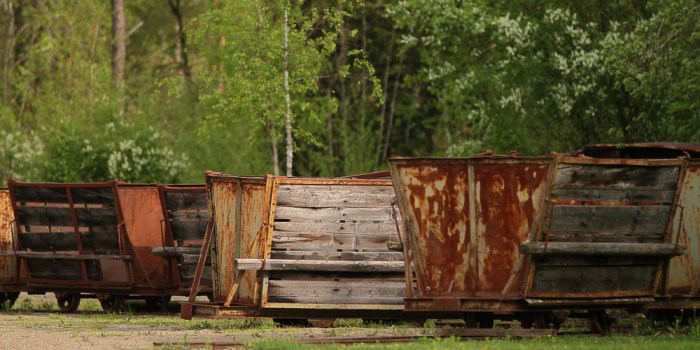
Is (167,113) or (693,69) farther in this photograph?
(167,113)

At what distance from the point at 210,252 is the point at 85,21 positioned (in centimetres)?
3427

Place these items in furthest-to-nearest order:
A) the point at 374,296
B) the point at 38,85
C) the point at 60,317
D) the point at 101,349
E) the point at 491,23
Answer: the point at 38,85 < the point at 491,23 < the point at 60,317 < the point at 374,296 < the point at 101,349

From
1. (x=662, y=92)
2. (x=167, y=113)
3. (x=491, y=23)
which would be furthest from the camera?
(x=167, y=113)

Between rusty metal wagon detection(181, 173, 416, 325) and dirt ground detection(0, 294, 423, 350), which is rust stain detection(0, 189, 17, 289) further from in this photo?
rusty metal wagon detection(181, 173, 416, 325)

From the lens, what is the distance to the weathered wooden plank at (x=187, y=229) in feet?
70.1

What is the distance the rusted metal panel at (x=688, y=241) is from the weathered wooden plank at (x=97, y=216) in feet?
31.3

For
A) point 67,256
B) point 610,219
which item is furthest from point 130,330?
point 610,219

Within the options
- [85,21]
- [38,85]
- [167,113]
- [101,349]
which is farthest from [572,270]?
[38,85]

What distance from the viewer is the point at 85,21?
51.3m

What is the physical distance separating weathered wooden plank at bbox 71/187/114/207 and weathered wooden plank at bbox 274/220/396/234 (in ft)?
17.1

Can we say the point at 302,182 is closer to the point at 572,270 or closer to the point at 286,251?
the point at 286,251

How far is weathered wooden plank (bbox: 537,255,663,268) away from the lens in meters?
14.5

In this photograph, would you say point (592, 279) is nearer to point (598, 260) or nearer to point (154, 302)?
point (598, 260)

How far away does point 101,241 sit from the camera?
2225 centimetres
